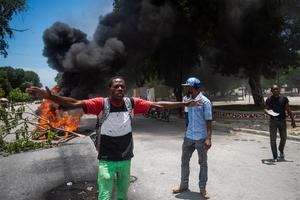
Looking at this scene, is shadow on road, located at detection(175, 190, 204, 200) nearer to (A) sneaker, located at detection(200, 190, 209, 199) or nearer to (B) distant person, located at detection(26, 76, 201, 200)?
(A) sneaker, located at detection(200, 190, 209, 199)

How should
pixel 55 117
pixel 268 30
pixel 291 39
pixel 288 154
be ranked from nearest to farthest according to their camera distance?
pixel 288 154 < pixel 55 117 < pixel 268 30 < pixel 291 39

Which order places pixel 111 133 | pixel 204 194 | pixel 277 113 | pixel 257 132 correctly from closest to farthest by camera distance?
1. pixel 111 133
2. pixel 204 194
3. pixel 277 113
4. pixel 257 132

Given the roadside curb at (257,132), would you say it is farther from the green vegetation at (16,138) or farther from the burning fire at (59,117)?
the green vegetation at (16,138)

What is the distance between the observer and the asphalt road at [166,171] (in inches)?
232

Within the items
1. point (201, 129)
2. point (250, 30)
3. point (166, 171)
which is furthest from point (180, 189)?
point (250, 30)

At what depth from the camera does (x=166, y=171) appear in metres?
7.46

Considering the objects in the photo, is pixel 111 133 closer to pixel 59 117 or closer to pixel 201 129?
pixel 201 129

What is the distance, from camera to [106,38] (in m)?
20.2


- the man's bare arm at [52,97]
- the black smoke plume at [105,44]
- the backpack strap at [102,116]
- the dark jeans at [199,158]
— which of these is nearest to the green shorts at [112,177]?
the backpack strap at [102,116]

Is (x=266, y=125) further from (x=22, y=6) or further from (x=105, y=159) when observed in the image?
(x=105, y=159)

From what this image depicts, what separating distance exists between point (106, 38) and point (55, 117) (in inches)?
289

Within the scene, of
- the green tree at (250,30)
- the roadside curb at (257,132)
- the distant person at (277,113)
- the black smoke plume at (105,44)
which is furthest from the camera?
the green tree at (250,30)

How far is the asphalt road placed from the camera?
590 cm

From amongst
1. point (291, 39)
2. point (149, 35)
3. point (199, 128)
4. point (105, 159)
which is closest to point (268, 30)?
point (291, 39)
